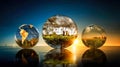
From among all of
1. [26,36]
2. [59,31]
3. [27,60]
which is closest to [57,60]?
[27,60]

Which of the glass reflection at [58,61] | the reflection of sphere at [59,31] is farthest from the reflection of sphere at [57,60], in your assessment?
the reflection of sphere at [59,31]

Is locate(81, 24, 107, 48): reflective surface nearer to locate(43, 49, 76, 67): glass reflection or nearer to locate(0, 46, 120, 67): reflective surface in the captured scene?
locate(0, 46, 120, 67): reflective surface

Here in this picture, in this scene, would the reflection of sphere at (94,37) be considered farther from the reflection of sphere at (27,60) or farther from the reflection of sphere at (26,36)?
the reflection of sphere at (27,60)

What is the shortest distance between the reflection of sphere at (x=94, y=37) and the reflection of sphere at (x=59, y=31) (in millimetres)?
162

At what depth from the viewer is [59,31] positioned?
7.52 ft

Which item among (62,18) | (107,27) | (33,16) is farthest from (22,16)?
(107,27)

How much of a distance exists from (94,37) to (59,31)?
34cm

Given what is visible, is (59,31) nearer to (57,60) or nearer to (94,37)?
(94,37)

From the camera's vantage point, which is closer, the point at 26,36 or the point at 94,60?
the point at 94,60

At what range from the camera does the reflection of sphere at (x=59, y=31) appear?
2.29 m

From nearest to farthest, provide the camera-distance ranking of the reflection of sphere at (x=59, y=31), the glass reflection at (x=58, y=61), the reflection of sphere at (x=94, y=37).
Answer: the glass reflection at (x=58, y=61) < the reflection of sphere at (x=59, y=31) < the reflection of sphere at (x=94, y=37)

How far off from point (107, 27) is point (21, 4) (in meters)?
0.97

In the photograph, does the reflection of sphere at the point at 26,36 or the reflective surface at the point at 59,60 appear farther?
the reflection of sphere at the point at 26,36

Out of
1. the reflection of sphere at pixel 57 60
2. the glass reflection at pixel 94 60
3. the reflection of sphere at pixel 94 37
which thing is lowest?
the glass reflection at pixel 94 60
